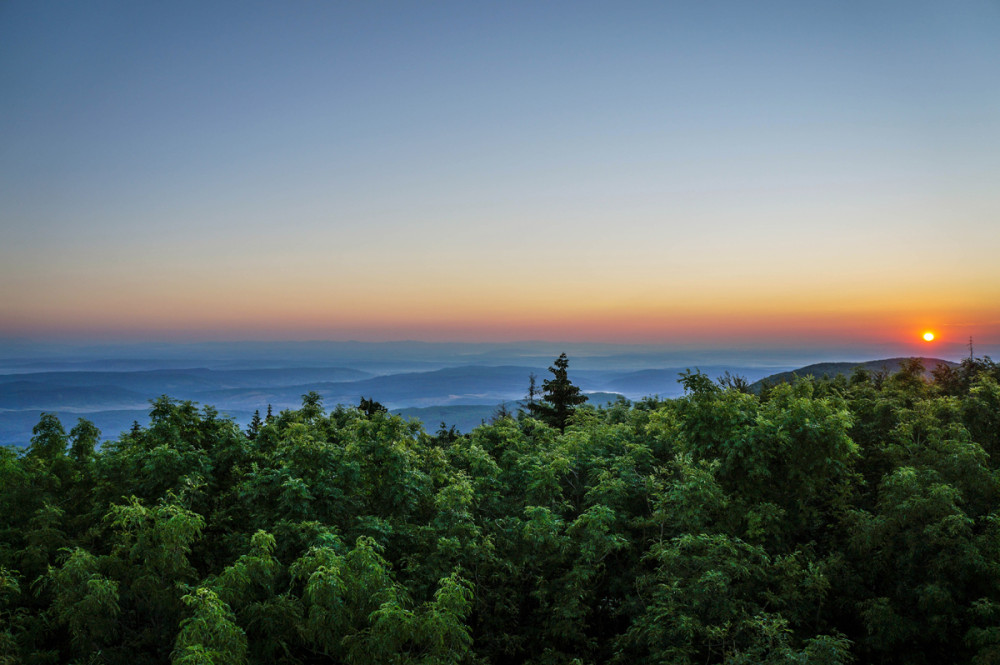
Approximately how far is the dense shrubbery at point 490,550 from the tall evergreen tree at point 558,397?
28499 mm

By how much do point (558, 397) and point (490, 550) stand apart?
111ft

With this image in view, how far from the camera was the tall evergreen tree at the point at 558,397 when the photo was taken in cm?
4432

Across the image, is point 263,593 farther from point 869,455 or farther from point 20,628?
point 869,455

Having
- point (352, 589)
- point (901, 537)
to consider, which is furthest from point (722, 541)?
point (352, 589)

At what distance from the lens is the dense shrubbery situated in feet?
26.7

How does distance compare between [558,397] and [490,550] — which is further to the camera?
[558,397]

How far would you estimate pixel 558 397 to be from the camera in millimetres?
45281

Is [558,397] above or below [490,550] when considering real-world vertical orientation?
below

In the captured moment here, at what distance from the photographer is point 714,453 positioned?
1334 centimetres

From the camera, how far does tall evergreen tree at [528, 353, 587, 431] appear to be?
44.3 metres

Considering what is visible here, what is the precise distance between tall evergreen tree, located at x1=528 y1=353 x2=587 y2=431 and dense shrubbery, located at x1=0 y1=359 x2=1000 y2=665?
2850 centimetres

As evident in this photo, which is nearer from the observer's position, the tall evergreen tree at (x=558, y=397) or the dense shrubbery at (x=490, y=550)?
the dense shrubbery at (x=490, y=550)

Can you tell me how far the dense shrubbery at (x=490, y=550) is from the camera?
813 cm

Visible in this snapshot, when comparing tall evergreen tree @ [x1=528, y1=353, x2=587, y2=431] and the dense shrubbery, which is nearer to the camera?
the dense shrubbery
